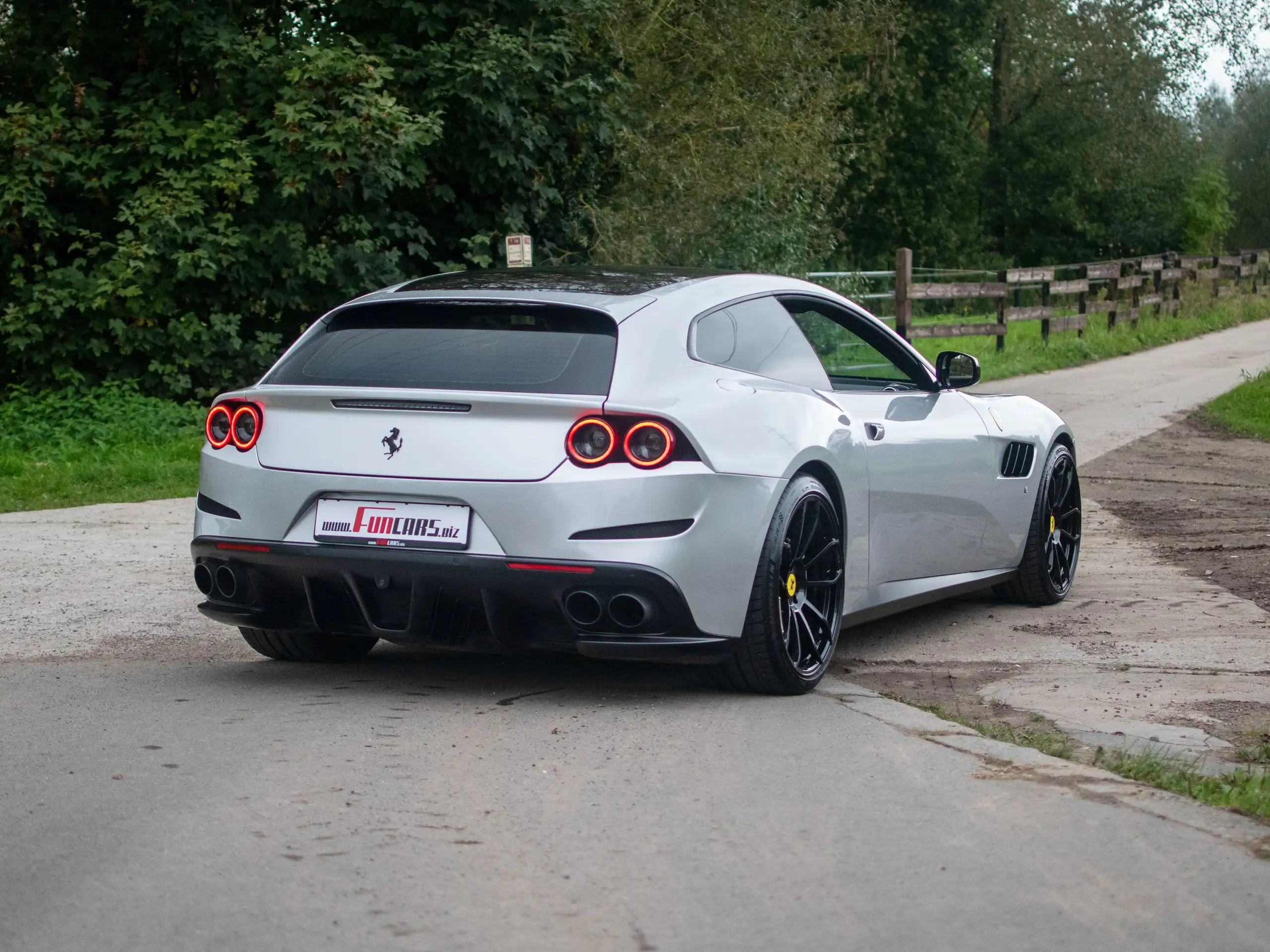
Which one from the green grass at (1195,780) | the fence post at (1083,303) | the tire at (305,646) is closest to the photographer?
the green grass at (1195,780)

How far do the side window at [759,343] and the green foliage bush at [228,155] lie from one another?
950 centimetres

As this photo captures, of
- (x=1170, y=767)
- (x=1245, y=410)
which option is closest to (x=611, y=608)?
(x=1170, y=767)

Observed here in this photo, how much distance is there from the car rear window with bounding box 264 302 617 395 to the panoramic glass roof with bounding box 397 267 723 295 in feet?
0.54

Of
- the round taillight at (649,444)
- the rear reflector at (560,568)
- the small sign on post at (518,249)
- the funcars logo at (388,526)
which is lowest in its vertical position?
the rear reflector at (560,568)

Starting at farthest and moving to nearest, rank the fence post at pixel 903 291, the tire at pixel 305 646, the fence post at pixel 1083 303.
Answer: the fence post at pixel 1083 303 < the fence post at pixel 903 291 < the tire at pixel 305 646

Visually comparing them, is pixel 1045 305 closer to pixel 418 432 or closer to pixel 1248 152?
pixel 418 432

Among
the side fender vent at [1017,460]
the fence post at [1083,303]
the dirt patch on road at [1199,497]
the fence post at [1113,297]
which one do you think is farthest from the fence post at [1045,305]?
the side fender vent at [1017,460]

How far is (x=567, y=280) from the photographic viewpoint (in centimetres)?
623

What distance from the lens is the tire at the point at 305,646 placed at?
6.53 meters

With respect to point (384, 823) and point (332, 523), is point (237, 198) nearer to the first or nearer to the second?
point (332, 523)

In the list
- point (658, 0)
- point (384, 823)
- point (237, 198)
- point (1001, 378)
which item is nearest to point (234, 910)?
point (384, 823)

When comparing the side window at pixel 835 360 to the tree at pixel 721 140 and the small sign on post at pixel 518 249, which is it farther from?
the tree at pixel 721 140

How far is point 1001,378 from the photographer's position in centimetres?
2250

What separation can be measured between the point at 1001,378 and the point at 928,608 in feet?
48.6
